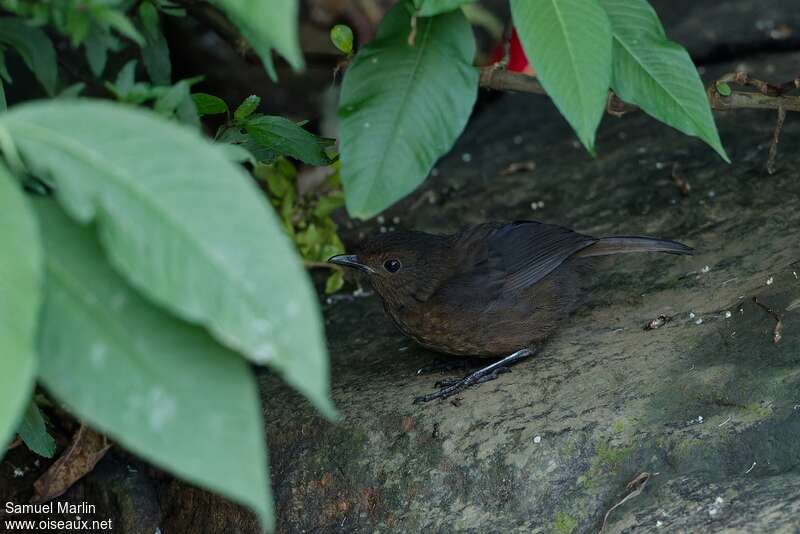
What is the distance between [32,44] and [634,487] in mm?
2057

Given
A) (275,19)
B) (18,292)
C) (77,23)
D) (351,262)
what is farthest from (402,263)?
(18,292)

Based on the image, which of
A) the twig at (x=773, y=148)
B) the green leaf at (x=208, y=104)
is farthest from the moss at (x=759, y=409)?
the green leaf at (x=208, y=104)

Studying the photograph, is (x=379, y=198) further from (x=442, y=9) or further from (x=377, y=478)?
(x=377, y=478)

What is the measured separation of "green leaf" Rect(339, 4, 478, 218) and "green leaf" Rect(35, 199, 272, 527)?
886 mm

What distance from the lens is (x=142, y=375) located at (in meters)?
1.55

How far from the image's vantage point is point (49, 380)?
5.12ft

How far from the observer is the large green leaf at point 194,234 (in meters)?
1.50

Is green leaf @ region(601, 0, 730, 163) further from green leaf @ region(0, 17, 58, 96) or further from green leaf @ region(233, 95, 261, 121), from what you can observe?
green leaf @ region(0, 17, 58, 96)

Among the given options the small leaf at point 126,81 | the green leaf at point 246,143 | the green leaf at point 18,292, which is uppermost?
the green leaf at point 18,292

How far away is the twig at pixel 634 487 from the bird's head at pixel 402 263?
1308 mm

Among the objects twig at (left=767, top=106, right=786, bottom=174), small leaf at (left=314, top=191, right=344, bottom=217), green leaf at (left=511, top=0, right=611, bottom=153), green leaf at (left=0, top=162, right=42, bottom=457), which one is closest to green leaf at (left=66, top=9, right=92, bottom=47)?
green leaf at (left=0, top=162, right=42, bottom=457)

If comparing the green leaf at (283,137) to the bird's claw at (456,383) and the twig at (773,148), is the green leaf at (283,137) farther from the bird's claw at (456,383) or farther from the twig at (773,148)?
the twig at (773,148)

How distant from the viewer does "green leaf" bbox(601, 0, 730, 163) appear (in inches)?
105

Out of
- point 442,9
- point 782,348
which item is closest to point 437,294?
point 782,348
